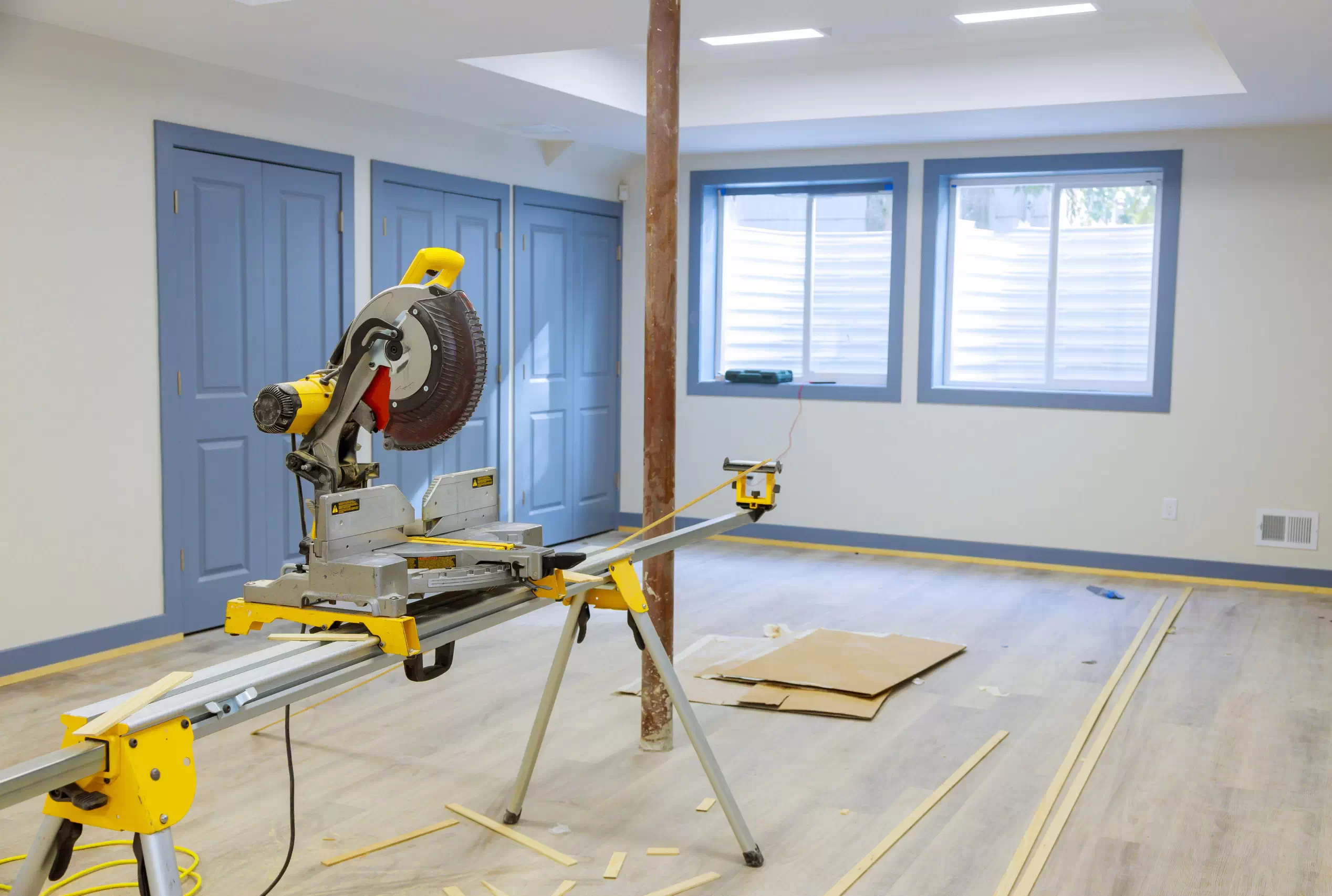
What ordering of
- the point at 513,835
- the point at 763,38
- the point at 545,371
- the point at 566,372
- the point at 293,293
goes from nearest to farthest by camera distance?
1. the point at 513,835
2. the point at 293,293
3. the point at 763,38
4. the point at 545,371
5. the point at 566,372

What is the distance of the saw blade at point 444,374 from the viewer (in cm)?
221

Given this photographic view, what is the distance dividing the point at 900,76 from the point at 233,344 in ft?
11.1

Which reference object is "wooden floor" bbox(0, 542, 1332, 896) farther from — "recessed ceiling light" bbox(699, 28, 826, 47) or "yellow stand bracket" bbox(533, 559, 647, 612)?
"recessed ceiling light" bbox(699, 28, 826, 47)

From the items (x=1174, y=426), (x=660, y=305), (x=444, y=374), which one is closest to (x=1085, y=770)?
(x=660, y=305)

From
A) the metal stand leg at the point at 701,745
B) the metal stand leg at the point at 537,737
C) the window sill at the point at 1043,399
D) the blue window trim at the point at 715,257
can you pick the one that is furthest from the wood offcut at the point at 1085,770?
the blue window trim at the point at 715,257

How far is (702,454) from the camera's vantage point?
7523mm

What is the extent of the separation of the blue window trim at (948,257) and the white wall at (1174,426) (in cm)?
4

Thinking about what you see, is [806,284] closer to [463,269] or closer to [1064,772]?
[463,269]

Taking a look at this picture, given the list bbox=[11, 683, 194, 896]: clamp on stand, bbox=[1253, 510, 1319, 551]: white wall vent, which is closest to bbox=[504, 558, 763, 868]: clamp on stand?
bbox=[11, 683, 194, 896]: clamp on stand

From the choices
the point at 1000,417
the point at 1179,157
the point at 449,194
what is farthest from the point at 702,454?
the point at 1179,157

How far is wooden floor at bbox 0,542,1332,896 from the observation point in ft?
9.20

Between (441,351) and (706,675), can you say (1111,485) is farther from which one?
(441,351)

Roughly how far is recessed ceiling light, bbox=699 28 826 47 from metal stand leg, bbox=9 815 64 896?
4673mm

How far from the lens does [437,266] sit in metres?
2.34
